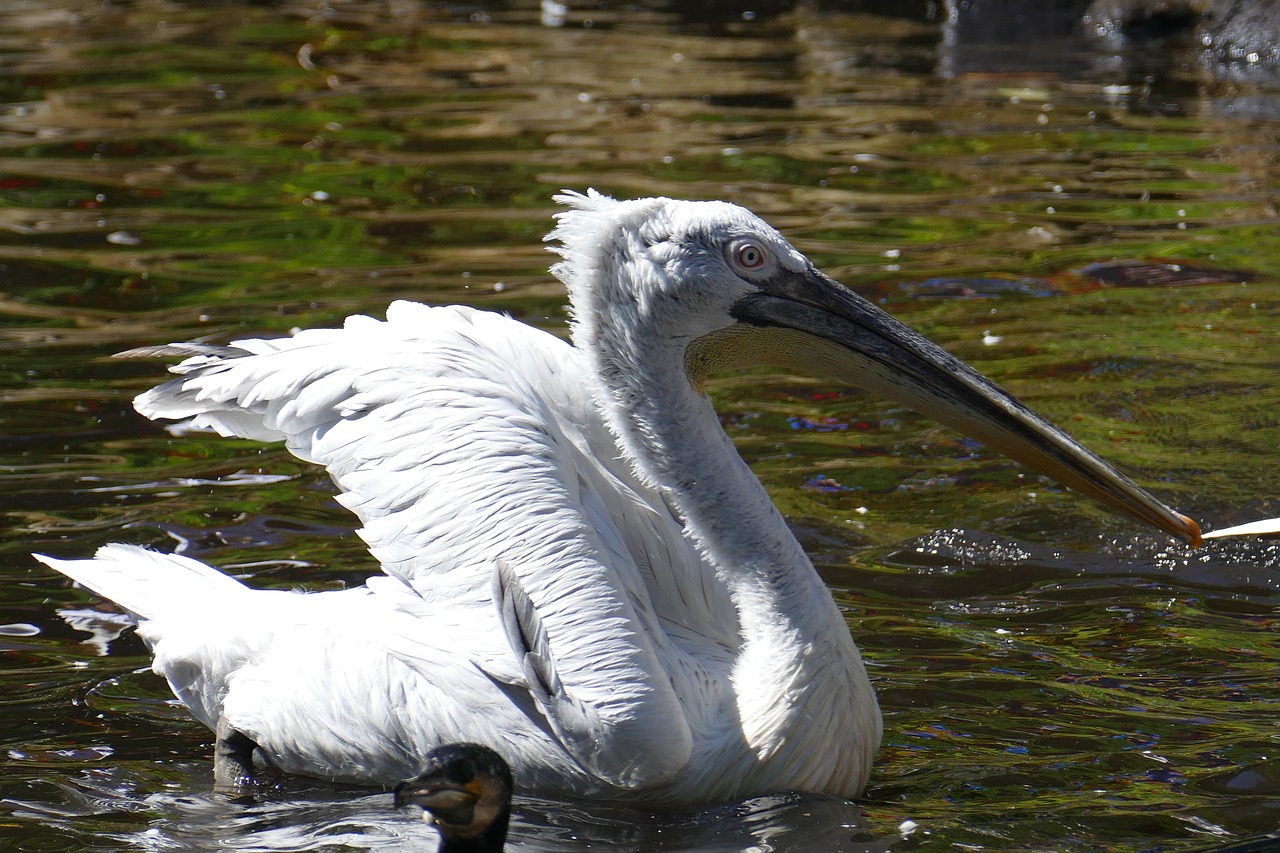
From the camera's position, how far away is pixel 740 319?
3283mm

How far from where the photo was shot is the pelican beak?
10.5 feet

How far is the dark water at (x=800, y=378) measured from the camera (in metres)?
3.19

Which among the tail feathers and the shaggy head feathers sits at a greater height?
the shaggy head feathers

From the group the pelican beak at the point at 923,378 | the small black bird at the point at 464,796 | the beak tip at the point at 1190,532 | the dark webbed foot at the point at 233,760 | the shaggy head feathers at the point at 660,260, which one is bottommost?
the dark webbed foot at the point at 233,760

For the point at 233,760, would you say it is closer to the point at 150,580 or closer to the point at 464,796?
the point at 150,580

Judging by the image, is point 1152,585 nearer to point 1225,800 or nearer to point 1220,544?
point 1220,544

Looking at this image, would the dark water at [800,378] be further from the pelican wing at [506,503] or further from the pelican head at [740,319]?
the pelican head at [740,319]

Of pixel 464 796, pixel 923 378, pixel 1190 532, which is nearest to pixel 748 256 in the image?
pixel 923 378

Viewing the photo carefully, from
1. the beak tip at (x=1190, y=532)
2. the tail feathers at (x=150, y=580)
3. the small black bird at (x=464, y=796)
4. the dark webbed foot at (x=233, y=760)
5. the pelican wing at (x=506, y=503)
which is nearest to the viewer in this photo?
the small black bird at (x=464, y=796)

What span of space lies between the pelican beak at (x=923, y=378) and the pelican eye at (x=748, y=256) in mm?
50

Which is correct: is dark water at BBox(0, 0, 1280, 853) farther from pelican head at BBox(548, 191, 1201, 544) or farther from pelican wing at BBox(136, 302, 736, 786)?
pelican head at BBox(548, 191, 1201, 544)

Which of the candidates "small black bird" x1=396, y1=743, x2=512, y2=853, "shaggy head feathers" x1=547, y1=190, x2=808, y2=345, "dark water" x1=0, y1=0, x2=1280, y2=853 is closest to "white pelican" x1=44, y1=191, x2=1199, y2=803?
"shaggy head feathers" x1=547, y1=190, x2=808, y2=345

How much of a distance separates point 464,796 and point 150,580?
1.41 m

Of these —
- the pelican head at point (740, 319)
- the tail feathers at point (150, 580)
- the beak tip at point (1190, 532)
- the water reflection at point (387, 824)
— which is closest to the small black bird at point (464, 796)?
the water reflection at point (387, 824)
